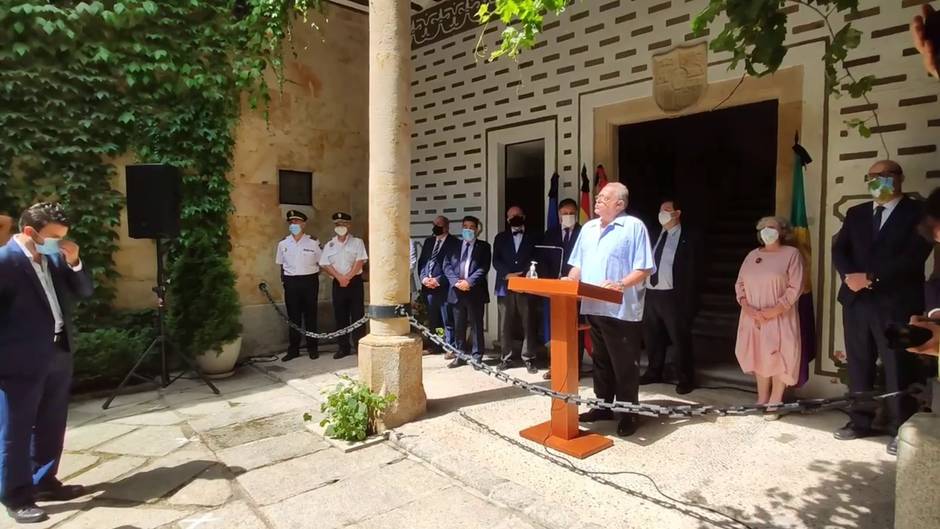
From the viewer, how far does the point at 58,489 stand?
11.4 ft

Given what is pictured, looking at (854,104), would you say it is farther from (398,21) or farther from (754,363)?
(398,21)

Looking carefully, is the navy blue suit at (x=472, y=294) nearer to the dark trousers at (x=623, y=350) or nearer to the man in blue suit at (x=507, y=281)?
the man in blue suit at (x=507, y=281)

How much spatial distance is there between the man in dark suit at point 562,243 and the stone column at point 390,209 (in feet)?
6.30

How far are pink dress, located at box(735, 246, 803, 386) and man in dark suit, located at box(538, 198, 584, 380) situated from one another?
1.74 m

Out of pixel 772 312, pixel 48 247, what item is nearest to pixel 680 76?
pixel 772 312

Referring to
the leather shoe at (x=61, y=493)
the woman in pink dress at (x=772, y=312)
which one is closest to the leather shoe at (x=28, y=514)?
the leather shoe at (x=61, y=493)

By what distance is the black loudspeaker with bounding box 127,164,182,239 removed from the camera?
5.75 meters

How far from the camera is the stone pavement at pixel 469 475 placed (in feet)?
10.1

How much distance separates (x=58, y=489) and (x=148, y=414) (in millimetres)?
1802

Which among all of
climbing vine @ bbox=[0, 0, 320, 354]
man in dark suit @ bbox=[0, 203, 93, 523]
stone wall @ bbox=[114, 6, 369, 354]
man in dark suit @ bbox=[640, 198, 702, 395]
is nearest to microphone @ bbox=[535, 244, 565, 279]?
man in dark suit @ bbox=[640, 198, 702, 395]

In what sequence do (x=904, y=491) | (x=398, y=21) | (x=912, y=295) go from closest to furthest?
(x=904, y=491)
(x=912, y=295)
(x=398, y=21)

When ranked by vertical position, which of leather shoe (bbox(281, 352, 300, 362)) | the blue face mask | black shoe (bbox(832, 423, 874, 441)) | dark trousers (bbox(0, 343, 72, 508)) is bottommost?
leather shoe (bbox(281, 352, 300, 362))

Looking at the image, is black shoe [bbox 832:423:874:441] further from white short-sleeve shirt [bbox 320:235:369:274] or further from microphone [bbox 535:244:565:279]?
white short-sleeve shirt [bbox 320:235:369:274]

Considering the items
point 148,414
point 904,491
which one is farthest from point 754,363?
point 148,414
